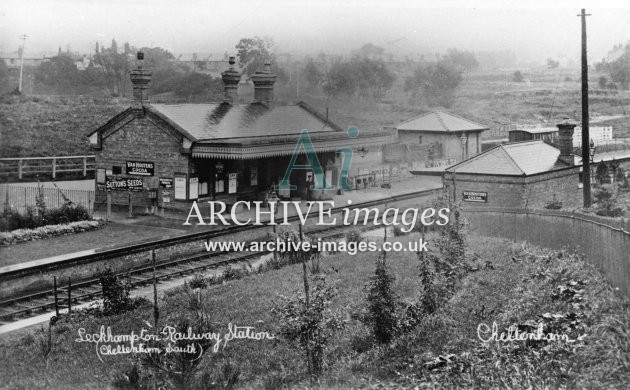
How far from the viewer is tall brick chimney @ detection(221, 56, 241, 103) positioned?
28.8 metres

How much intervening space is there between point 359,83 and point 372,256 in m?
7.22

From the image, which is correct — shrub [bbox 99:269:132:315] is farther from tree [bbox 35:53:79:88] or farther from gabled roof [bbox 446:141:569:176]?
tree [bbox 35:53:79:88]

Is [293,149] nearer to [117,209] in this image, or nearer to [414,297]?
[117,209]

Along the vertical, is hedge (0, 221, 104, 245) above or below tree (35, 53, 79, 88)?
below

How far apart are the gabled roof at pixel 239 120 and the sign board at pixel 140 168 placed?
2111mm

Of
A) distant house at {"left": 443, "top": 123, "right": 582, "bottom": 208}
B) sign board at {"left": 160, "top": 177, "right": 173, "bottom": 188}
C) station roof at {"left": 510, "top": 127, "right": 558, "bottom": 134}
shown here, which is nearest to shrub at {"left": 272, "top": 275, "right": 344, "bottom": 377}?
distant house at {"left": 443, "top": 123, "right": 582, "bottom": 208}

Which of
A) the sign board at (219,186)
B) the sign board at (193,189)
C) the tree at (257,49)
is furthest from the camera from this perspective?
the sign board at (219,186)

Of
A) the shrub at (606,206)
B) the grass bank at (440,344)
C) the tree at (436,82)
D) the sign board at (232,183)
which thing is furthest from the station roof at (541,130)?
the sign board at (232,183)

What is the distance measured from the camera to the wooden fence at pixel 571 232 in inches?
425

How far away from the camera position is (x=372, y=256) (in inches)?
708

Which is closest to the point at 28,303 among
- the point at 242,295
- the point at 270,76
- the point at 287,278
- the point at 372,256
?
the point at 242,295

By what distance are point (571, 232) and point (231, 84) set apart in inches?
768

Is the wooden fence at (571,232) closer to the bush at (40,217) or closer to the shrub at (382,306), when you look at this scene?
the shrub at (382,306)

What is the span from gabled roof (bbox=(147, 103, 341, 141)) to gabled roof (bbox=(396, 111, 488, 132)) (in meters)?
3.85
